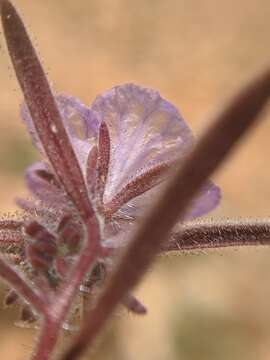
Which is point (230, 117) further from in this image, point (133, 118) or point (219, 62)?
point (219, 62)

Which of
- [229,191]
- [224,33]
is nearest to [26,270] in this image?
[229,191]

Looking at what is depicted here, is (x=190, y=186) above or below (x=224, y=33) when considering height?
above

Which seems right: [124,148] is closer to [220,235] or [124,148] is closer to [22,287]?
[220,235]

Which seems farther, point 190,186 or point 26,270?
point 26,270

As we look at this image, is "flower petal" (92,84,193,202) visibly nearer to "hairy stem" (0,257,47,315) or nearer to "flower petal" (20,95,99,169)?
"flower petal" (20,95,99,169)

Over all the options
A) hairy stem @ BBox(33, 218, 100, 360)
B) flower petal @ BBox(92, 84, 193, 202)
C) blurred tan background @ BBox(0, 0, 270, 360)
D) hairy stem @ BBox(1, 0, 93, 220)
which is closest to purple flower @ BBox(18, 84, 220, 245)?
flower petal @ BBox(92, 84, 193, 202)

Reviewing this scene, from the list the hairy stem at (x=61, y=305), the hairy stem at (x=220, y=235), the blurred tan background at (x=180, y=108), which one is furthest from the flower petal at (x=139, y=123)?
the blurred tan background at (x=180, y=108)

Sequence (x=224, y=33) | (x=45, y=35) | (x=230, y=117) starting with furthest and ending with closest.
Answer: (x=224, y=33), (x=45, y=35), (x=230, y=117)

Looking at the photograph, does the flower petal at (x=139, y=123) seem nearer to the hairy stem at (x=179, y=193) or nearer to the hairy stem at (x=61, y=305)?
the hairy stem at (x=61, y=305)
